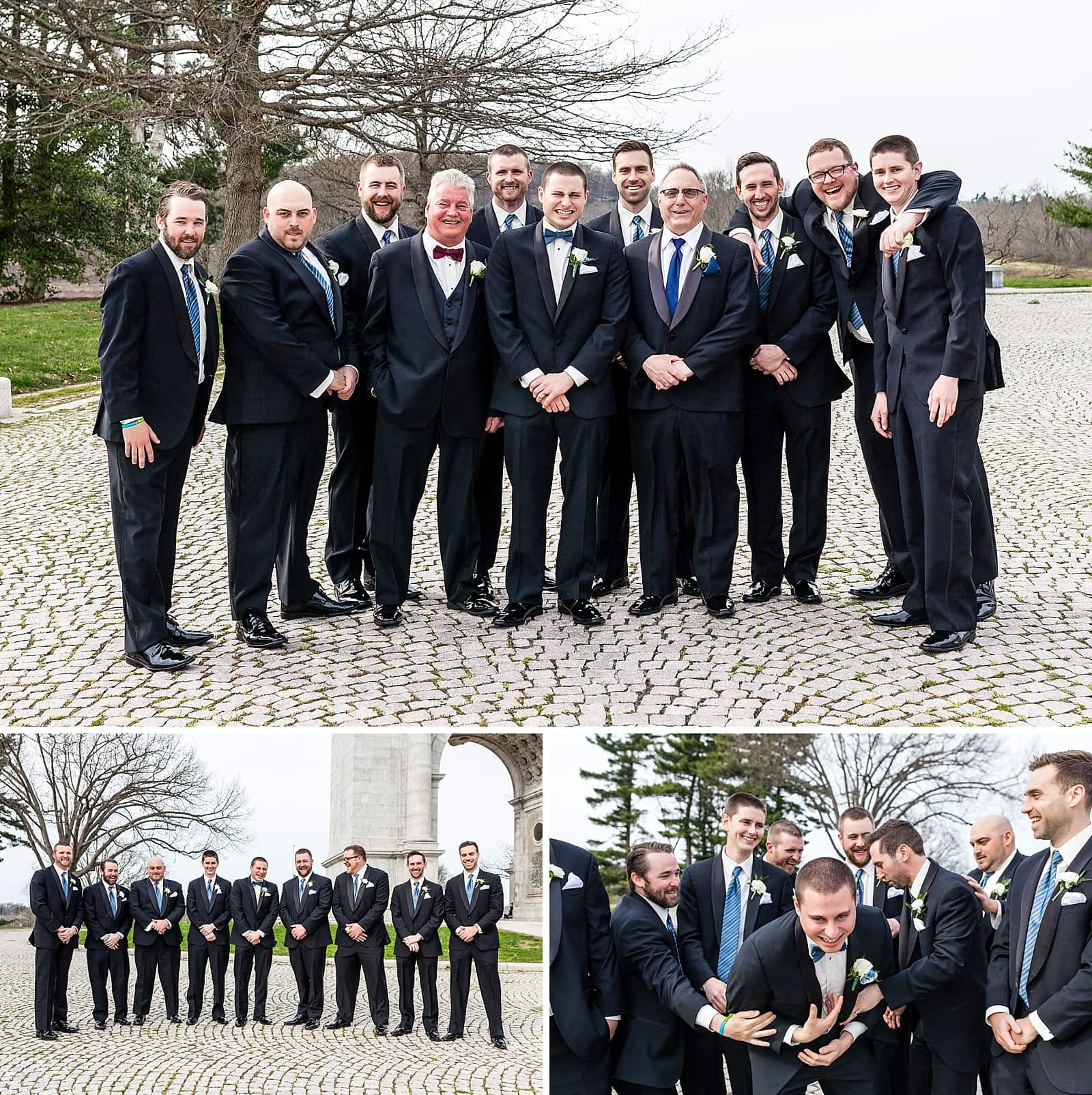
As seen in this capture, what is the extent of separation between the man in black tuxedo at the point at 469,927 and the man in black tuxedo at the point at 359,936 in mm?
616

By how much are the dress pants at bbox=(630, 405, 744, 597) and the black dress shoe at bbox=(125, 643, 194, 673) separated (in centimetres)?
262

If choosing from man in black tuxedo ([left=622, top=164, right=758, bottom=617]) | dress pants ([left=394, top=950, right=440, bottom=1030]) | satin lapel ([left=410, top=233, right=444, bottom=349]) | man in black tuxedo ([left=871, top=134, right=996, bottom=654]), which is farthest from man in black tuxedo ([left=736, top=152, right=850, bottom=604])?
dress pants ([left=394, top=950, right=440, bottom=1030])

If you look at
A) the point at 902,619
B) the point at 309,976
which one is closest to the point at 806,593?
the point at 902,619

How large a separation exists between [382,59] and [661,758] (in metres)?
12.1

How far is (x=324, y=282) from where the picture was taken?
6707mm

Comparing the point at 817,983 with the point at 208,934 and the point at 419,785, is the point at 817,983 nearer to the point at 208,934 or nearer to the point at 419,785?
the point at 419,785

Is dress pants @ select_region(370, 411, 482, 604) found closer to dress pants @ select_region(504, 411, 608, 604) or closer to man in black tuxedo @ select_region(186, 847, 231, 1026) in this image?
dress pants @ select_region(504, 411, 608, 604)

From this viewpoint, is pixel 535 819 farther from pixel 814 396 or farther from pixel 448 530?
pixel 814 396

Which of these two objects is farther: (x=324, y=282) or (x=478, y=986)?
(x=478, y=986)

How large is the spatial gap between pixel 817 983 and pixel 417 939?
16.5 ft

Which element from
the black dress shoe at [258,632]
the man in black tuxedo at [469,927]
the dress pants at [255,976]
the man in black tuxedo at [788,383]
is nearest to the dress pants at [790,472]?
the man in black tuxedo at [788,383]

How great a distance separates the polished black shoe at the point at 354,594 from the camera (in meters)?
7.41

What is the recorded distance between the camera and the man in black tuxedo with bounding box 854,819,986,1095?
14.8 feet

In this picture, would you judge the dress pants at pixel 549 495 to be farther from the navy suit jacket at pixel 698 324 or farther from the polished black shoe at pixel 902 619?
the polished black shoe at pixel 902 619
